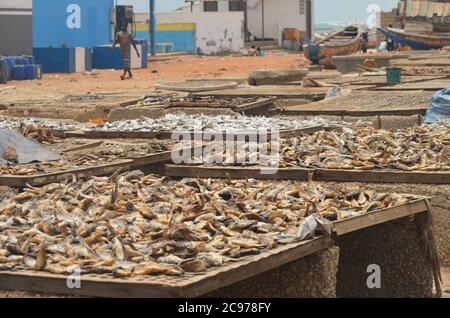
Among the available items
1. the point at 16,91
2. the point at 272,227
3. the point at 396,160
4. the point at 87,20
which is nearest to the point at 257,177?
the point at 396,160

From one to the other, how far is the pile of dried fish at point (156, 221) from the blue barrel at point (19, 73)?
83.5ft

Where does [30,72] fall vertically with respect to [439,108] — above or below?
below

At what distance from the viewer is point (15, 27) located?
125ft

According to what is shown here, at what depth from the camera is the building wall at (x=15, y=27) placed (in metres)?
37.8

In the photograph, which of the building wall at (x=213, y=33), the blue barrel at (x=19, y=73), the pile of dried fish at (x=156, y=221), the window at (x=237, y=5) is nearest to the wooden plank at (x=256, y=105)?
the pile of dried fish at (x=156, y=221)

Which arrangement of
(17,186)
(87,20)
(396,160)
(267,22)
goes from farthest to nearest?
(267,22) < (87,20) < (396,160) < (17,186)

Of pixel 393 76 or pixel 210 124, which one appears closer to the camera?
pixel 210 124

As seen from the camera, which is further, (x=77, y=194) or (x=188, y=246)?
(x=77, y=194)

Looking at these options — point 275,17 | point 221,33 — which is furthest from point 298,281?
point 275,17

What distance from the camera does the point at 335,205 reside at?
8.48 meters

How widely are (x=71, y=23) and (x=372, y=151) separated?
33879mm

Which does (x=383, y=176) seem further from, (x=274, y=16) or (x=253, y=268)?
(x=274, y=16)
